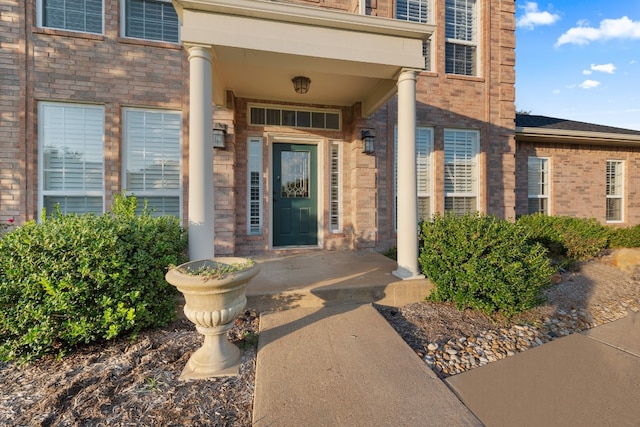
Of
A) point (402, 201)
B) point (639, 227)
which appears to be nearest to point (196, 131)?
point (402, 201)

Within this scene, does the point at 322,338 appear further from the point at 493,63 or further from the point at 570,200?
the point at 570,200

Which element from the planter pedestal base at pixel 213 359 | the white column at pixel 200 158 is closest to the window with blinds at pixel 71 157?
the white column at pixel 200 158

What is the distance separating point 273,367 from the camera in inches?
83.7

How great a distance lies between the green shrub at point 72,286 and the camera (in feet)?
7.33

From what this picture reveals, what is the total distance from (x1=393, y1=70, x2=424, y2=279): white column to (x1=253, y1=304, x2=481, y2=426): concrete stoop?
1.05 m

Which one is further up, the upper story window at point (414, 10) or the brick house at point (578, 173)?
the upper story window at point (414, 10)

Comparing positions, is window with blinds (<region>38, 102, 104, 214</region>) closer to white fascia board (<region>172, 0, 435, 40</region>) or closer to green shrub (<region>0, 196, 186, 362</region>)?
green shrub (<region>0, 196, 186, 362</region>)

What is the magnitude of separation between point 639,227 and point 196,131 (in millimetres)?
9469

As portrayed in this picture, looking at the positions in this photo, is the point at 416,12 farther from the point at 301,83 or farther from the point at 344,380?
the point at 344,380

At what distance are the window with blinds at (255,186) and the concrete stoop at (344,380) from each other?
2650 millimetres

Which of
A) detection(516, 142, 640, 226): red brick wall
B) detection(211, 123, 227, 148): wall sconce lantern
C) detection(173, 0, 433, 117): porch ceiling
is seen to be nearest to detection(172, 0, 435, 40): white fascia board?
detection(173, 0, 433, 117): porch ceiling

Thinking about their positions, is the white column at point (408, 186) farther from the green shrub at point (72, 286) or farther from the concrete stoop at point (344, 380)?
the green shrub at point (72, 286)

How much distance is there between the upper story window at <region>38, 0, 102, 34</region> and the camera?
443 cm

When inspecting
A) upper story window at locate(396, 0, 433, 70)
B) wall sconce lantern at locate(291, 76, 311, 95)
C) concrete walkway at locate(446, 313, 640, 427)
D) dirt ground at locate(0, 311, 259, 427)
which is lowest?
concrete walkway at locate(446, 313, 640, 427)
